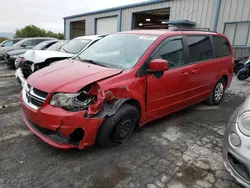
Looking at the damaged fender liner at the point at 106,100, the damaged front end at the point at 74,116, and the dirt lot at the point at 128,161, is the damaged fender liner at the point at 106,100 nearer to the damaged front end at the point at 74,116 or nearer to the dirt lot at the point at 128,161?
the damaged front end at the point at 74,116

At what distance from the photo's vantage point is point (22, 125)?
3523mm

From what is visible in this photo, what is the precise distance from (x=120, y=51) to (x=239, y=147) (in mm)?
2155

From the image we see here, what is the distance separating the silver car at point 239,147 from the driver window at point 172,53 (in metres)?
1.50

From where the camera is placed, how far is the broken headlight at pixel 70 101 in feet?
7.92

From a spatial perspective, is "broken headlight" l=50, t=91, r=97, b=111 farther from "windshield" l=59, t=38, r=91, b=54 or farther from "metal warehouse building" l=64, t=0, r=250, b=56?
"metal warehouse building" l=64, t=0, r=250, b=56

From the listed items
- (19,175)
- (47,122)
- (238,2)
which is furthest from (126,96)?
(238,2)

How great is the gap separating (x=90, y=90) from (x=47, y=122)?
2.07ft

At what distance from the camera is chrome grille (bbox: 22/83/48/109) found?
2.56 metres

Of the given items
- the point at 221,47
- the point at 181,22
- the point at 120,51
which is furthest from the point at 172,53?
the point at 181,22

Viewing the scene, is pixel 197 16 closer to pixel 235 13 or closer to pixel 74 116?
pixel 235 13

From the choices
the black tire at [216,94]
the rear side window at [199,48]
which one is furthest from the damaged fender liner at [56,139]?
the black tire at [216,94]

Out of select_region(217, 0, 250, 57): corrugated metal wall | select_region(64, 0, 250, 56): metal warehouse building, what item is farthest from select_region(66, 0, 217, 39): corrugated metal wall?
select_region(217, 0, 250, 57): corrugated metal wall

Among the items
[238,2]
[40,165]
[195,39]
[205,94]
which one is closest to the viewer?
[40,165]

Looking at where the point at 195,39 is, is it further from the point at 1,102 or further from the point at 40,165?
the point at 1,102
